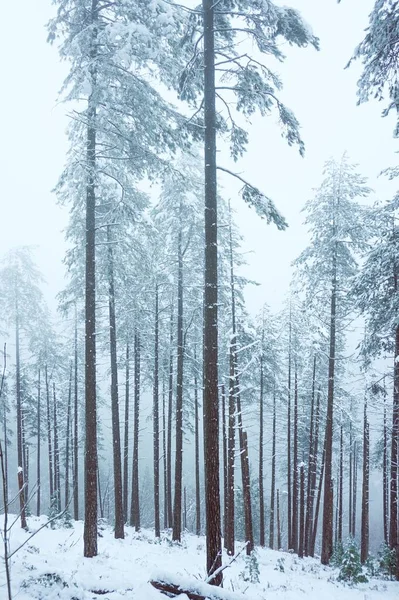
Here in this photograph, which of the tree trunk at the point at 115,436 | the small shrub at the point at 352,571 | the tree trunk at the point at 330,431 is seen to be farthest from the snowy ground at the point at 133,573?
the tree trunk at the point at 330,431

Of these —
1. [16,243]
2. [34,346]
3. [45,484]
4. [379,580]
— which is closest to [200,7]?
[379,580]

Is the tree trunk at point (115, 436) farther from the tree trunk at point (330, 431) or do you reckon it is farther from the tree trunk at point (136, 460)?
the tree trunk at point (330, 431)

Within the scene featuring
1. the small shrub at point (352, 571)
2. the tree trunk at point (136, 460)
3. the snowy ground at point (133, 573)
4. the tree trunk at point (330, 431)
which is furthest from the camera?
the tree trunk at point (136, 460)

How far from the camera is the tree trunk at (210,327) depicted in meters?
7.61

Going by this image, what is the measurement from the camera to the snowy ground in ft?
18.7

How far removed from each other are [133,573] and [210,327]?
209 inches

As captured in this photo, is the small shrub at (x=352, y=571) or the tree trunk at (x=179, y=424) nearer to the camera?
the small shrub at (x=352, y=571)

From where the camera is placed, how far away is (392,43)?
7.35 meters

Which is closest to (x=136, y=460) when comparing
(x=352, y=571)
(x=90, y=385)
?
(x=352, y=571)

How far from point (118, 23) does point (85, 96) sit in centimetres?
212

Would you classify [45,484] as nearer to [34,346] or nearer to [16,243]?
[34,346]

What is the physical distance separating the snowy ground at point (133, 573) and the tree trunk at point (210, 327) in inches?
47.2

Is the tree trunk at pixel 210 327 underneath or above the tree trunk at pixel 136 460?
above

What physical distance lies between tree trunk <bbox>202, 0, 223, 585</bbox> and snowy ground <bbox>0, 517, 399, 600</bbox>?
3.93ft
